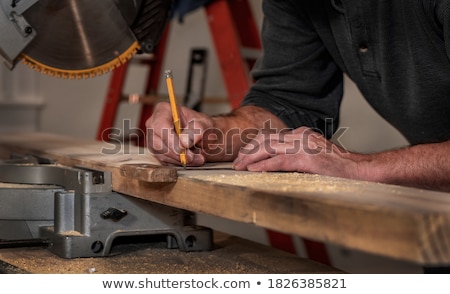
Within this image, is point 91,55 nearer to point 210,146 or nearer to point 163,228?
point 210,146

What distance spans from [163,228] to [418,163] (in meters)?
0.49

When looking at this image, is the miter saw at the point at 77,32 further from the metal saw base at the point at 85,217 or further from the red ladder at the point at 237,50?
the red ladder at the point at 237,50

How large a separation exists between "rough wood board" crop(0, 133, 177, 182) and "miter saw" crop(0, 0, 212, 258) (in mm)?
66

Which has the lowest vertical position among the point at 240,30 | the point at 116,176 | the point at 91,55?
the point at 116,176

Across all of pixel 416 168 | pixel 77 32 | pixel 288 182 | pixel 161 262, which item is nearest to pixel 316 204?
pixel 288 182

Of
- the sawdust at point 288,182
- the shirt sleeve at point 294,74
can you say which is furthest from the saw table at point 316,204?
the shirt sleeve at point 294,74

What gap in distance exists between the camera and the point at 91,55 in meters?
1.55

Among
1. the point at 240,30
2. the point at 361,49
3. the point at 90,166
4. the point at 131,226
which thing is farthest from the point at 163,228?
the point at 240,30

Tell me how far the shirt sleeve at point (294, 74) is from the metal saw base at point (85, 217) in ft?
1.89

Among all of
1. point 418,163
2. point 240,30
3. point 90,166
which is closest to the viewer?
point 418,163

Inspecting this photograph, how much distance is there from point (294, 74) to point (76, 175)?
773mm

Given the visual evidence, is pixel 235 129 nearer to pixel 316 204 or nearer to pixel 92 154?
pixel 92 154

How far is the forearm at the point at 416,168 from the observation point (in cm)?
117

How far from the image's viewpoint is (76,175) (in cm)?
132
